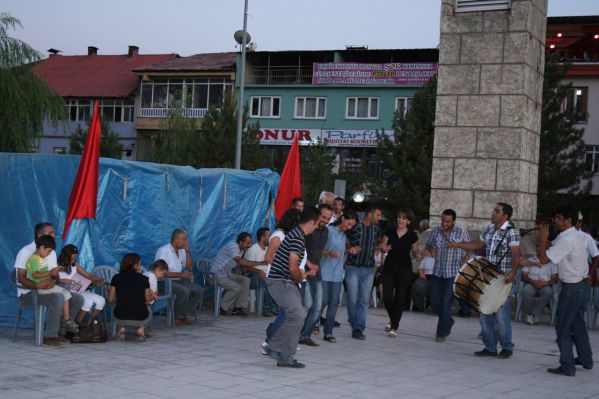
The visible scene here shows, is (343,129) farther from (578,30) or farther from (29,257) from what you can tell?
(29,257)

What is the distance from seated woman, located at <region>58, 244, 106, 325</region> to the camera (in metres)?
10.3

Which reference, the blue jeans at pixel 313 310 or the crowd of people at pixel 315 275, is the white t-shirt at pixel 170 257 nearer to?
the crowd of people at pixel 315 275

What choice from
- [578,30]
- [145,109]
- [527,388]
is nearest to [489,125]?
[527,388]

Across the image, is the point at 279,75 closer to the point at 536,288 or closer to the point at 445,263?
the point at 536,288

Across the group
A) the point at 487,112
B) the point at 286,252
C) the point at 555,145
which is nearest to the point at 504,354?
the point at 286,252

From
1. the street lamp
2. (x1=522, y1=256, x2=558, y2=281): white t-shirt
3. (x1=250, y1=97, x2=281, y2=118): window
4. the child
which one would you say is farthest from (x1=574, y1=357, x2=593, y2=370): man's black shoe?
(x1=250, y1=97, x2=281, y2=118): window

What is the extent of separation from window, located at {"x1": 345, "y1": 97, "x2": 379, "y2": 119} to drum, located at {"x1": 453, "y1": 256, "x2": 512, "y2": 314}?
37616mm

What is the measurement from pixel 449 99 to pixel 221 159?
23.8 metres

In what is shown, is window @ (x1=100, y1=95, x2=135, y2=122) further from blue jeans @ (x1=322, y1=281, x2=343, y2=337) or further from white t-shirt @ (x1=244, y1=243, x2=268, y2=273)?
blue jeans @ (x1=322, y1=281, x2=343, y2=337)

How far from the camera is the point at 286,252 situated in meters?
9.02

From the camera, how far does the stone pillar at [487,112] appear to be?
14.2 meters

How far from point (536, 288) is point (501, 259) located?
4.53 m

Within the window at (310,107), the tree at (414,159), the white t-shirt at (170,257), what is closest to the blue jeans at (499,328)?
the white t-shirt at (170,257)

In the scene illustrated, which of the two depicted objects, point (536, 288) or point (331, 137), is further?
point (331, 137)
